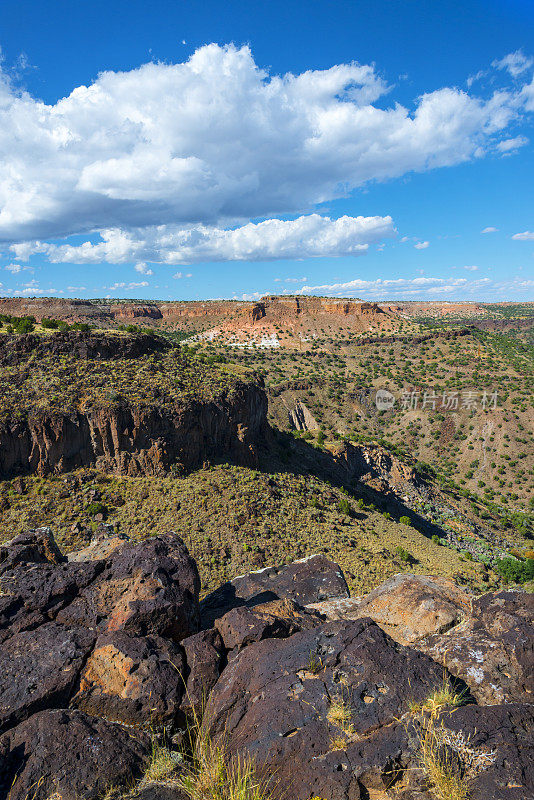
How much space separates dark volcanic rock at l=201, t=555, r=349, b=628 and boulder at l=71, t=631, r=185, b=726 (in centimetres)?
565

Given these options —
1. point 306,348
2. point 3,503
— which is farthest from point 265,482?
point 306,348

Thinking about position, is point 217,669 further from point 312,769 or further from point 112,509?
point 112,509

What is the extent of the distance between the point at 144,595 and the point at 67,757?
12.8 feet

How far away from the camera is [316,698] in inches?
284

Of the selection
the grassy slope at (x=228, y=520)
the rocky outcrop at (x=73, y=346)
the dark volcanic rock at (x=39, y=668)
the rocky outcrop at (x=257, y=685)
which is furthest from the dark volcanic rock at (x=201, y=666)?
the rocky outcrop at (x=73, y=346)

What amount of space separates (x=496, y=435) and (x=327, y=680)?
77947 millimetres

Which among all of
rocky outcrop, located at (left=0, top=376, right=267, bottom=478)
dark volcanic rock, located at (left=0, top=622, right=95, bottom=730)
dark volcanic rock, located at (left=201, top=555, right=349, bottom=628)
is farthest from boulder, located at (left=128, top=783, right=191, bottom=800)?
rocky outcrop, located at (left=0, top=376, right=267, bottom=478)

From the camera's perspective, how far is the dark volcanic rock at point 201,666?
26.3 feet

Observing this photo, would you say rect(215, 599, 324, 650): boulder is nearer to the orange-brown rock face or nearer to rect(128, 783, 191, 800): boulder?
rect(128, 783, 191, 800): boulder

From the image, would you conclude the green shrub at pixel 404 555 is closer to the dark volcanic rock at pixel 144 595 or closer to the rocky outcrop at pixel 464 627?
the rocky outcrop at pixel 464 627

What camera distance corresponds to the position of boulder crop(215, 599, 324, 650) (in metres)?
9.24

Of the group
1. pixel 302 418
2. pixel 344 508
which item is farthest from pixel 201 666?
pixel 302 418

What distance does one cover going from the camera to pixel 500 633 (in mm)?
8625

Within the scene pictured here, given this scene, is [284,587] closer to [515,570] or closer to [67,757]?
[67,757]
